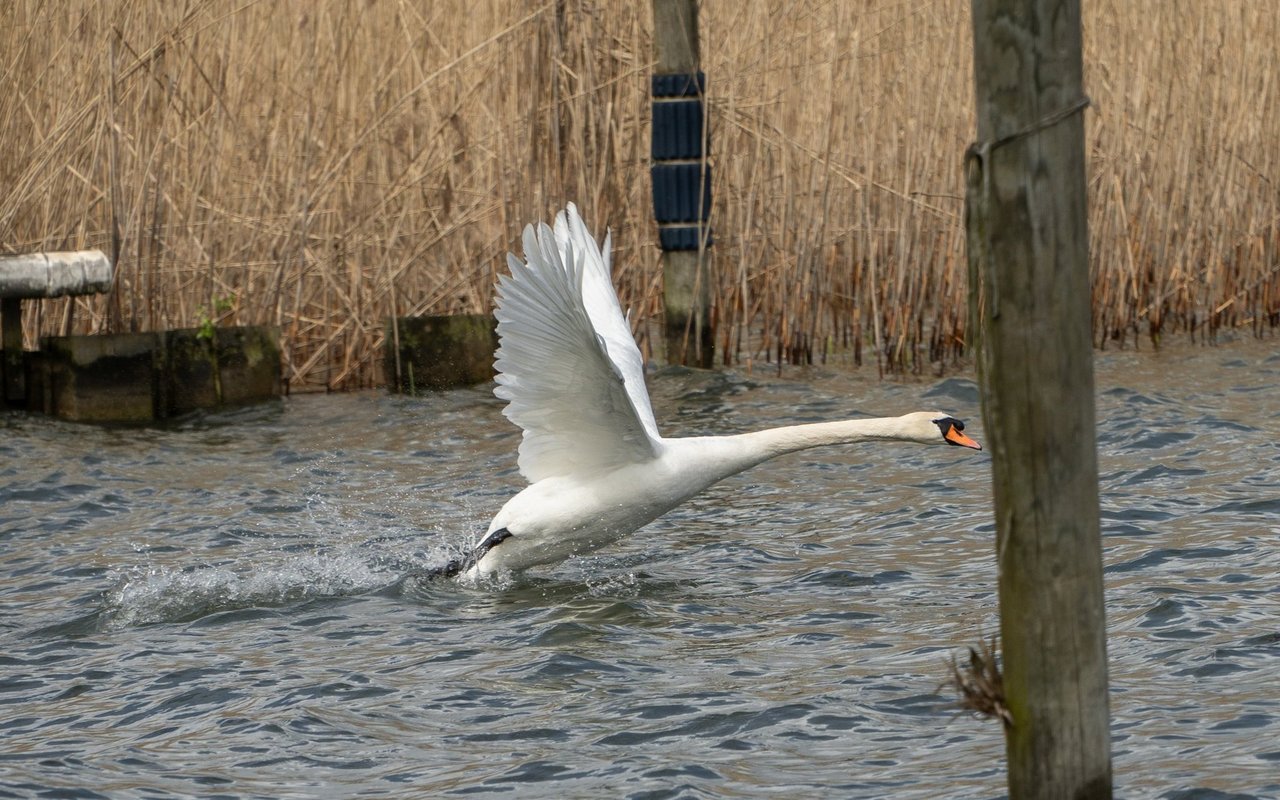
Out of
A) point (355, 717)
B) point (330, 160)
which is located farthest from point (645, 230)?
point (355, 717)

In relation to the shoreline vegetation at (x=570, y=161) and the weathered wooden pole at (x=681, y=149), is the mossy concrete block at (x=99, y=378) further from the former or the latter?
the weathered wooden pole at (x=681, y=149)

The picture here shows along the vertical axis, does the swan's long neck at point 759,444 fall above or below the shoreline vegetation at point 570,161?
below

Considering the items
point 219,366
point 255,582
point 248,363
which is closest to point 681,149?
point 248,363

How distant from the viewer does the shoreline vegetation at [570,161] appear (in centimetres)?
1060

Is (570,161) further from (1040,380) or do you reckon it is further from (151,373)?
(1040,380)

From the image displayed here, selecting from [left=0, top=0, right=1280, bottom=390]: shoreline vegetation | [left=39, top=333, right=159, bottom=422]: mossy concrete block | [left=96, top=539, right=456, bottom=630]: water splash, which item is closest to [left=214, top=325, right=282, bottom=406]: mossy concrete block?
[left=0, top=0, right=1280, bottom=390]: shoreline vegetation

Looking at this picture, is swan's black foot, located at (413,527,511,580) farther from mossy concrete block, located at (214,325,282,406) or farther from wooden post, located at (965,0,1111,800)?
mossy concrete block, located at (214,325,282,406)

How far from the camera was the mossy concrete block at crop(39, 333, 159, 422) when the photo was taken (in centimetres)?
1030

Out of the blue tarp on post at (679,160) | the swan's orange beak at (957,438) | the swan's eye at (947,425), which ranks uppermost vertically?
the blue tarp on post at (679,160)

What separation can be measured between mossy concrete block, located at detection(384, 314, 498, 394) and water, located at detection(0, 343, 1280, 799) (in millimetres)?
Result: 1206

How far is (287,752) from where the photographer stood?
4.77m

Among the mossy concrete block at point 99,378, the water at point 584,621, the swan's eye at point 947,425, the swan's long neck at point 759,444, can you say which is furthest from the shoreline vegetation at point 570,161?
the swan's long neck at point 759,444

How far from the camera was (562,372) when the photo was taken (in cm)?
621

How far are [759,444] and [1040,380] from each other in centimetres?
330
